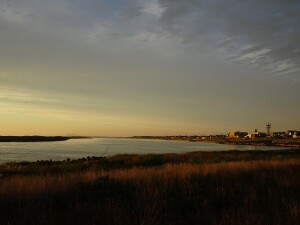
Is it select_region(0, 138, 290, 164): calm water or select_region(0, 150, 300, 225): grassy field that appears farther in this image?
select_region(0, 138, 290, 164): calm water

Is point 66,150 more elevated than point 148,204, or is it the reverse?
point 148,204

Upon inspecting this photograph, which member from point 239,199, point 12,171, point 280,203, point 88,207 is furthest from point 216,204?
point 12,171

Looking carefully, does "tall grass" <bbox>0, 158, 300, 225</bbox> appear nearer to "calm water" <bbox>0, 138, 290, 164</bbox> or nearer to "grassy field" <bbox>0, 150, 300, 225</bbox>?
"grassy field" <bbox>0, 150, 300, 225</bbox>

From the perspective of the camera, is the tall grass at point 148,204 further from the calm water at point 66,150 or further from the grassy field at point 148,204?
the calm water at point 66,150

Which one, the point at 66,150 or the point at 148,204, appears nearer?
the point at 148,204

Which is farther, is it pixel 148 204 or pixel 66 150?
pixel 66 150

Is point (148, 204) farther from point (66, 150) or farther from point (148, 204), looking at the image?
point (66, 150)

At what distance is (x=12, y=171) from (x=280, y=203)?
59.7ft

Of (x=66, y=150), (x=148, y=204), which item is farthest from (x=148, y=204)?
(x=66, y=150)

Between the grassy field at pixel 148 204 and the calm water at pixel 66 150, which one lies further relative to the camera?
the calm water at pixel 66 150

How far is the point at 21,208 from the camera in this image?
7227 mm

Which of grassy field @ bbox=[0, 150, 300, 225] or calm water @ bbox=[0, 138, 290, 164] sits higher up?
grassy field @ bbox=[0, 150, 300, 225]

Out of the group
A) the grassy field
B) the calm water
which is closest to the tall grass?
the grassy field

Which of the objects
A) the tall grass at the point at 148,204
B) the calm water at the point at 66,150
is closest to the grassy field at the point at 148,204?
the tall grass at the point at 148,204
